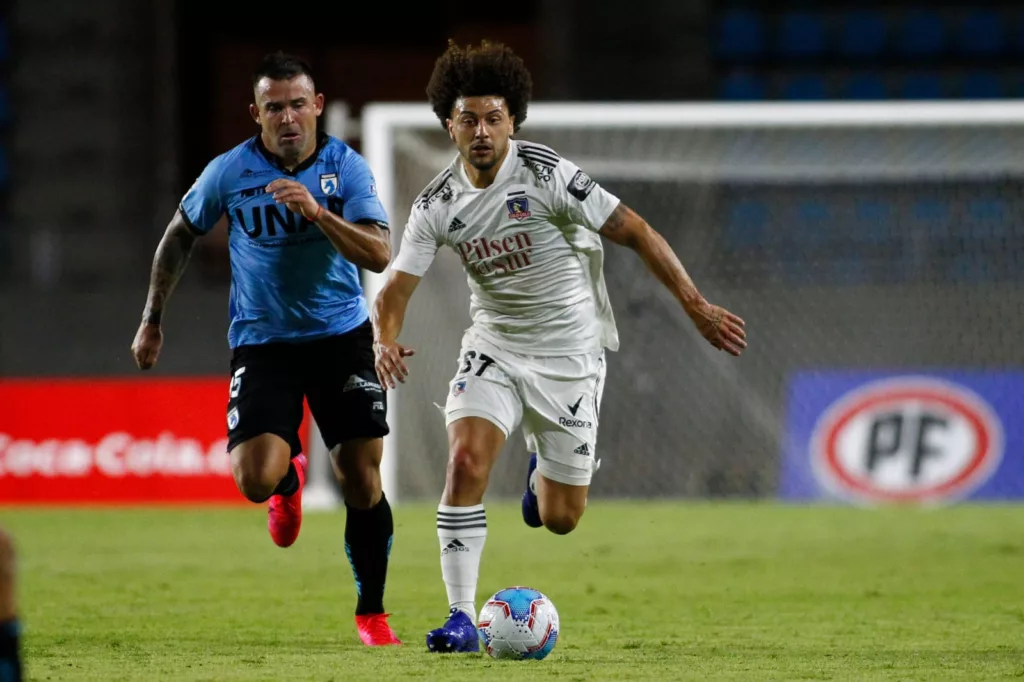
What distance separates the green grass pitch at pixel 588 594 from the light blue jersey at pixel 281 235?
115 cm

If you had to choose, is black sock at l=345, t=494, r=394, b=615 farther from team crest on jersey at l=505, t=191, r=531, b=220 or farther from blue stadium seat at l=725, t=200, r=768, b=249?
blue stadium seat at l=725, t=200, r=768, b=249

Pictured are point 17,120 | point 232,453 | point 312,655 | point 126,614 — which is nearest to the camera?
point 312,655

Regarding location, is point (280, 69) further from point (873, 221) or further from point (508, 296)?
point (873, 221)

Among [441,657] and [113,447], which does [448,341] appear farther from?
[441,657]

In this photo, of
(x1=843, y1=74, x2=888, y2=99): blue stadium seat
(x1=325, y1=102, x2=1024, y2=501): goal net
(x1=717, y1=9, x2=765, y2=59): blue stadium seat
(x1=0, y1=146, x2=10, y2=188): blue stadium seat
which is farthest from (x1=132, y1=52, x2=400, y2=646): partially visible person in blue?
(x1=843, y1=74, x2=888, y2=99): blue stadium seat

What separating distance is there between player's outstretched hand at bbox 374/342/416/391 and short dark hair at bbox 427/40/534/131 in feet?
3.07

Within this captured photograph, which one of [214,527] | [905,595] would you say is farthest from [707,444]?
[905,595]

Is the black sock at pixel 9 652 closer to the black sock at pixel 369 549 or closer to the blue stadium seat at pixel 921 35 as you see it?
the black sock at pixel 369 549

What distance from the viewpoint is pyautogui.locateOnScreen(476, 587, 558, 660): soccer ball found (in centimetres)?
506

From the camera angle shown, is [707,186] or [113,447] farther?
[707,186]

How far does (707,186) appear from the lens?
13.2m

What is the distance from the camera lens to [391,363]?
5.21 meters

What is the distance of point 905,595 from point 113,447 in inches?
281

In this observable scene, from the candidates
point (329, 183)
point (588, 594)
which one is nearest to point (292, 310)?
point (329, 183)
